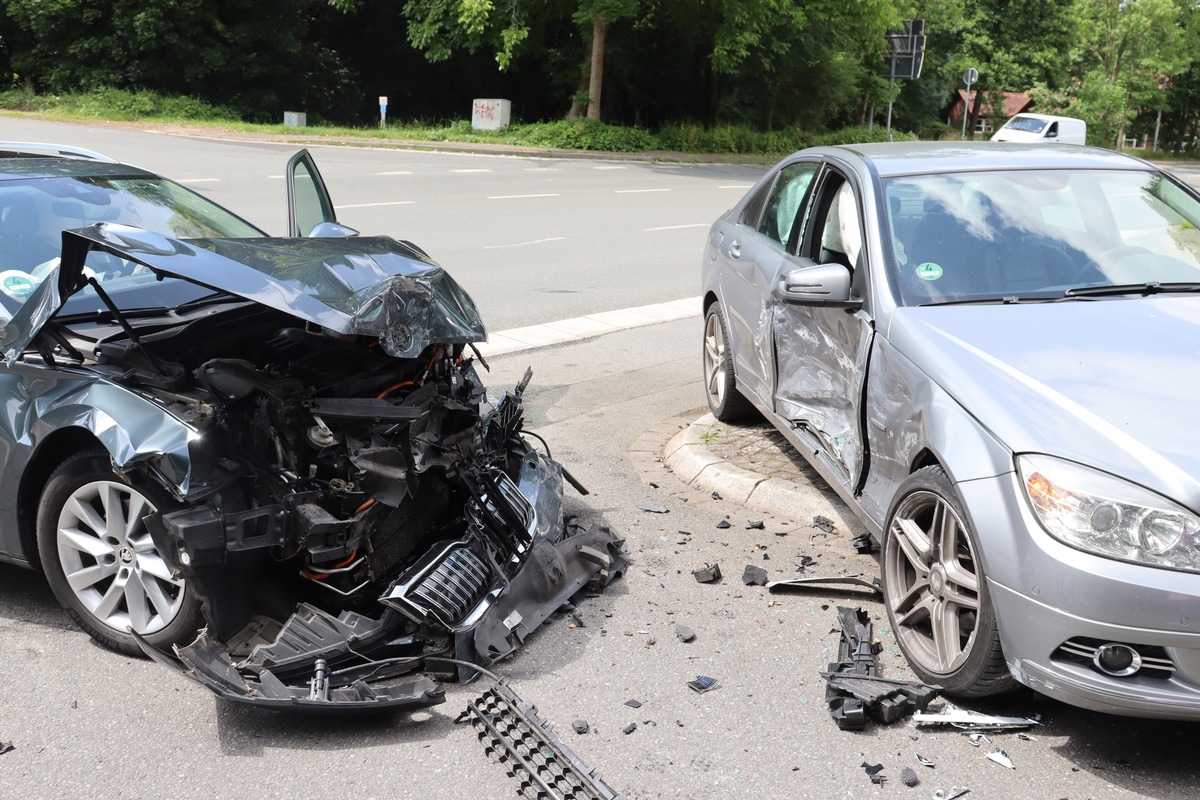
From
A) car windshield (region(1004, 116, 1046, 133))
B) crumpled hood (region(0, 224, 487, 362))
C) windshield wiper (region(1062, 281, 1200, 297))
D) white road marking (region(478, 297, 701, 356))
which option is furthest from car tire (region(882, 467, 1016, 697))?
car windshield (region(1004, 116, 1046, 133))

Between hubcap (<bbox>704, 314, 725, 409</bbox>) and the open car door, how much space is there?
2264mm

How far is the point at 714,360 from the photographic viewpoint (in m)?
6.84

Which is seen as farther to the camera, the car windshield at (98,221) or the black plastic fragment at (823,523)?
the black plastic fragment at (823,523)

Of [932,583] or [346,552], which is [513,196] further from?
[932,583]

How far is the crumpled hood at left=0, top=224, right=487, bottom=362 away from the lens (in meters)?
3.71

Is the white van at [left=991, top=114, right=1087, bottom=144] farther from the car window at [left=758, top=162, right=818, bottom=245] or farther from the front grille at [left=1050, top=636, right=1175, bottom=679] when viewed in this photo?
the front grille at [left=1050, top=636, right=1175, bottom=679]

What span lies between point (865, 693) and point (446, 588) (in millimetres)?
1463

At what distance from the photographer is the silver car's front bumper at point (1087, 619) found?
2975 mm

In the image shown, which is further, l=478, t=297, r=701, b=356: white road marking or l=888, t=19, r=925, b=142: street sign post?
l=888, t=19, r=925, b=142: street sign post

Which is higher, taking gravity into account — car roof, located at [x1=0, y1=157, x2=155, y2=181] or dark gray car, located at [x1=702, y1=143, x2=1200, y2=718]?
car roof, located at [x1=0, y1=157, x2=155, y2=181]

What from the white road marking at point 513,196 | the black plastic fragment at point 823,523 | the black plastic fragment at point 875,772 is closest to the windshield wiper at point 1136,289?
the black plastic fragment at point 823,523

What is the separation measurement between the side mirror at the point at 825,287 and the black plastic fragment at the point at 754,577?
1130mm

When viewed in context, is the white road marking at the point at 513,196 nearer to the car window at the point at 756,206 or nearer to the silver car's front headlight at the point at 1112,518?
the car window at the point at 756,206

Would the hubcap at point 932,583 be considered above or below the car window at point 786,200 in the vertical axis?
below
